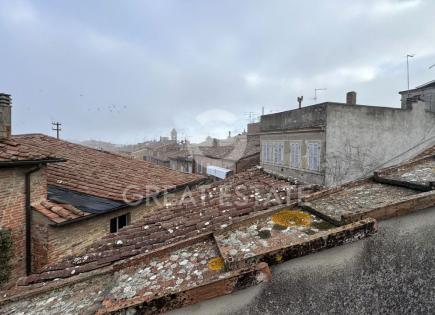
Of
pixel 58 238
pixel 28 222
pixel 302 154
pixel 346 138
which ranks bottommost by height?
pixel 58 238

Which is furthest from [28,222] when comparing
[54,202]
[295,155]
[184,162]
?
[184,162]

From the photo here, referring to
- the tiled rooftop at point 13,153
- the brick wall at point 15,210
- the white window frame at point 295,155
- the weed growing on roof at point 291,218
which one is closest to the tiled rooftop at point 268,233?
the weed growing on roof at point 291,218

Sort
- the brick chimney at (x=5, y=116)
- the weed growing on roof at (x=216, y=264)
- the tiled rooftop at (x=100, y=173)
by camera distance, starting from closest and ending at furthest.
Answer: the weed growing on roof at (x=216, y=264) → the brick chimney at (x=5, y=116) → the tiled rooftop at (x=100, y=173)

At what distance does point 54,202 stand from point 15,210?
0.97 meters

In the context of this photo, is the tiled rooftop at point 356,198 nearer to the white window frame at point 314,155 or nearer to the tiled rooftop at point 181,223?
the tiled rooftop at point 181,223

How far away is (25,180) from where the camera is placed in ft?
22.5

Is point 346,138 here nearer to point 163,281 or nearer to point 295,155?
point 295,155

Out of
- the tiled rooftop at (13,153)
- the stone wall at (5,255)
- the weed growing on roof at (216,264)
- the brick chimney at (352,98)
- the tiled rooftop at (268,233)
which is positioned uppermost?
the brick chimney at (352,98)

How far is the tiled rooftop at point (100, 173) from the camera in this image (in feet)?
29.0

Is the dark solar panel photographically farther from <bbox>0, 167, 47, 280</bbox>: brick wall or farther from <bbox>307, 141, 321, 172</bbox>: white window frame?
<bbox>307, 141, 321, 172</bbox>: white window frame

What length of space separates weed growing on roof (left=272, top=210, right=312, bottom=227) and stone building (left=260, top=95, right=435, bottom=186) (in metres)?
11.6

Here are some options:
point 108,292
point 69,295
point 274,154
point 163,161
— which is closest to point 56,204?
point 69,295

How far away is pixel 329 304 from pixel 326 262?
39 cm

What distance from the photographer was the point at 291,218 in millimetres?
3215
